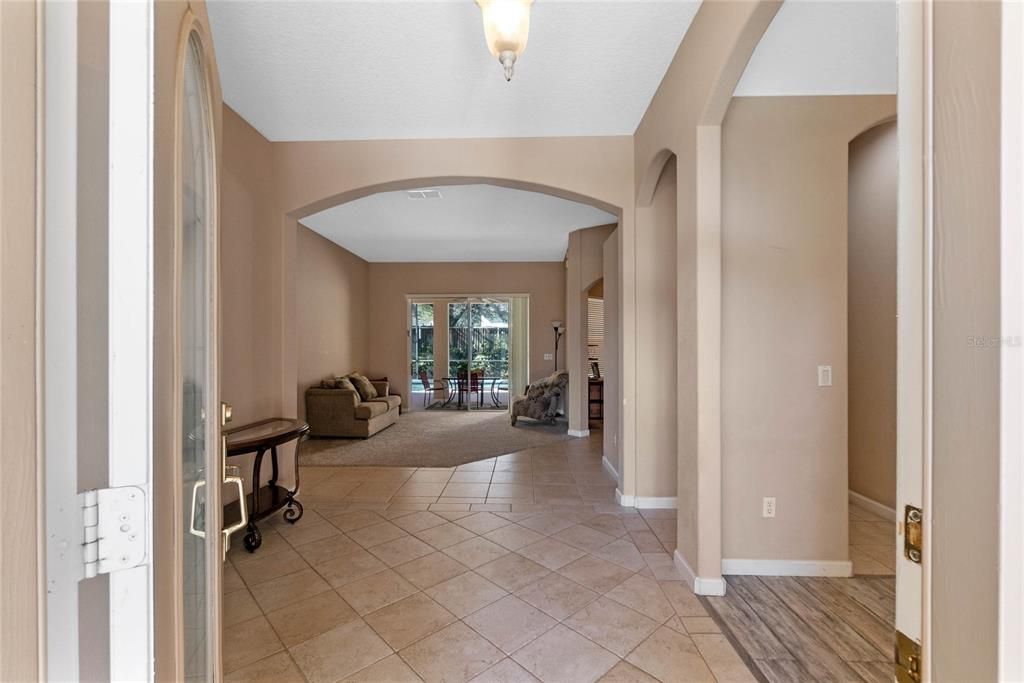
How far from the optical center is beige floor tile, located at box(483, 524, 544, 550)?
2.76 meters

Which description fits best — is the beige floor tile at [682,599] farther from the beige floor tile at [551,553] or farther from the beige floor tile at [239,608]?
the beige floor tile at [239,608]

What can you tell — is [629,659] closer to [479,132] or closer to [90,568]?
[90,568]

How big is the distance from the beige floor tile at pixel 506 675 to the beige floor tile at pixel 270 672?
29.5 inches

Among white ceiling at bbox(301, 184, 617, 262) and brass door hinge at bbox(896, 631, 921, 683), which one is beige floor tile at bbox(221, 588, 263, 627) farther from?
white ceiling at bbox(301, 184, 617, 262)

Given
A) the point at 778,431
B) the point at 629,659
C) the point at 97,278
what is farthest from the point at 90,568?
the point at 778,431

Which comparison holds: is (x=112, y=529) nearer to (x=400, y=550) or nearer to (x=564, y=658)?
→ (x=564, y=658)

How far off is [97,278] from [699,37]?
261 centimetres

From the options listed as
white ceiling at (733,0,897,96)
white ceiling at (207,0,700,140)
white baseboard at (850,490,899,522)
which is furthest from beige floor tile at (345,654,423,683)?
white baseboard at (850,490,899,522)

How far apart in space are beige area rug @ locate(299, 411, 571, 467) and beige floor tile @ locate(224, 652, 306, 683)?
2885 mm

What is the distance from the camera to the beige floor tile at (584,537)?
8.97 ft

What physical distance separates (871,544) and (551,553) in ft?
7.05

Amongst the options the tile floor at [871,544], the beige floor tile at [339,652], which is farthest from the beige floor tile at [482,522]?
the tile floor at [871,544]

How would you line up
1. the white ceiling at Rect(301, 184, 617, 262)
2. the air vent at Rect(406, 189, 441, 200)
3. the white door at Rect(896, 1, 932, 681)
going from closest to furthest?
the white door at Rect(896, 1, 932, 681) < the air vent at Rect(406, 189, 441, 200) < the white ceiling at Rect(301, 184, 617, 262)

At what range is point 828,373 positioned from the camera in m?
2.39
